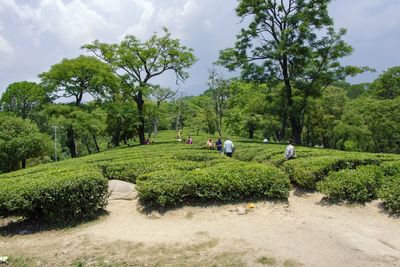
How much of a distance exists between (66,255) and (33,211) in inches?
85.8

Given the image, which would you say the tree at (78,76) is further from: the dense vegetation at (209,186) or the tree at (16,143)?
the dense vegetation at (209,186)

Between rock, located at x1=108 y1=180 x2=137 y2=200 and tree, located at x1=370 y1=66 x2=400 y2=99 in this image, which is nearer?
rock, located at x1=108 y1=180 x2=137 y2=200

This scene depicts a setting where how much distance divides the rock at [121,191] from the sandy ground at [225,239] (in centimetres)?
104

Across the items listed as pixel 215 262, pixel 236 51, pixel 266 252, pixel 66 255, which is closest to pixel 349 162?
pixel 266 252

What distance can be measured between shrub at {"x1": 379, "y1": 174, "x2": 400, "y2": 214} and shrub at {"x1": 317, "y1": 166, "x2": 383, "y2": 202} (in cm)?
34

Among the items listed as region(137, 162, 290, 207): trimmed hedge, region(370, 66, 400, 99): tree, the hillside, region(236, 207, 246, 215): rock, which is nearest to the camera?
the hillside

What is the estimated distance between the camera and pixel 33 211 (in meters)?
7.99

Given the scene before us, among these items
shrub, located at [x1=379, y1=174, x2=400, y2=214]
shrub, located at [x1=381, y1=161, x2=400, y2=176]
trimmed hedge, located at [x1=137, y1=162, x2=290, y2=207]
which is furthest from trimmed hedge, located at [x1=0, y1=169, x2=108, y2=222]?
shrub, located at [x1=381, y1=161, x2=400, y2=176]

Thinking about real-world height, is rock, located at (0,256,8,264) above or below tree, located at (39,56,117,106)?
below

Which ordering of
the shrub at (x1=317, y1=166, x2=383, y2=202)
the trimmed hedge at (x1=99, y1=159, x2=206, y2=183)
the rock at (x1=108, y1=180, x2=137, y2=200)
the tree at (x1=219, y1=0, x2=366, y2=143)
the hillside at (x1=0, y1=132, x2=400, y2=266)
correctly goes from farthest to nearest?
the tree at (x1=219, y1=0, x2=366, y2=143) < the trimmed hedge at (x1=99, y1=159, x2=206, y2=183) < the rock at (x1=108, y1=180, x2=137, y2=200) < the shrub at (x1=317, y1=166, x2=383, y2=202) < the hillside at (x1=0, y1=132, x2=400, y2=266)

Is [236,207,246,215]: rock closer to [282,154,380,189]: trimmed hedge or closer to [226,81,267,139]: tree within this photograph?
[282,154,380,189]: trimmed hedge

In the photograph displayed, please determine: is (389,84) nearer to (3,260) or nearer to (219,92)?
(219,92)

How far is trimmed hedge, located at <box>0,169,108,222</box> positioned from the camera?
303 inches

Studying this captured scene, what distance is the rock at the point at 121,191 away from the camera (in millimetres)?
10039
